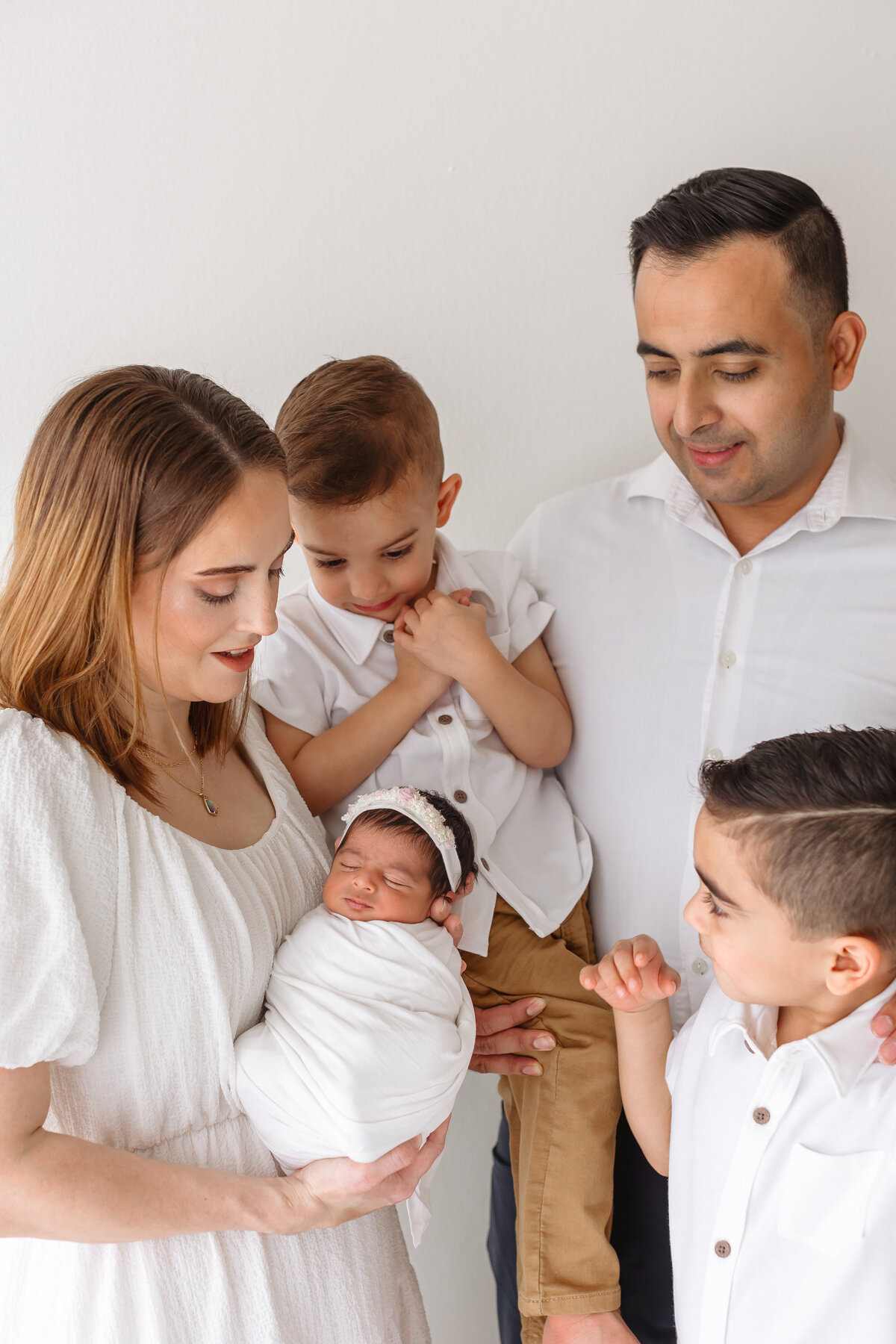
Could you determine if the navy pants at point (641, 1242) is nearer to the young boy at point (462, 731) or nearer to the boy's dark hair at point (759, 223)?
the young boy at point (462, 731)

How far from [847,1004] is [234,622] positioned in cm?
102

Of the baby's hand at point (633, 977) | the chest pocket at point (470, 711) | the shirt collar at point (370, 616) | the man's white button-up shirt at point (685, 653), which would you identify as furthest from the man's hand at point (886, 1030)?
the shirt collar at point (370, 616)

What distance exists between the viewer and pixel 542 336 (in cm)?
223

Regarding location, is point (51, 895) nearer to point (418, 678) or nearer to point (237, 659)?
point (237, 659)

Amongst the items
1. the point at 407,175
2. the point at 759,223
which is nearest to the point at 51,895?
the point at 759,223

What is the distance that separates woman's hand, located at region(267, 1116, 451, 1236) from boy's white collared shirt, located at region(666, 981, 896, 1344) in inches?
17.7

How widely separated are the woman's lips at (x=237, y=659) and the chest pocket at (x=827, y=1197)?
1.02m

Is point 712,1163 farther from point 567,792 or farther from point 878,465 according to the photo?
point 878,465

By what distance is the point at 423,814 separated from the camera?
166cm

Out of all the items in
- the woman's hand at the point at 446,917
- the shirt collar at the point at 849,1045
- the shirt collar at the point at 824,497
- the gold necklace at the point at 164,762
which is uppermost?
the shirt collar at the point at 824,497

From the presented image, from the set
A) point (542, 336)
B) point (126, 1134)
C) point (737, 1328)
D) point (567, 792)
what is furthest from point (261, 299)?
point (737, 1328)

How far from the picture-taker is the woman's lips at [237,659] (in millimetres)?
1489

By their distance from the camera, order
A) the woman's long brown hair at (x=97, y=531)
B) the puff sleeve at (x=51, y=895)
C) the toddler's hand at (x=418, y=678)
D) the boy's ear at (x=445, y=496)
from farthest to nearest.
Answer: the boy's ear at (x=445, y=496) < the toddler's hand at (x=418, y=678) < the woman's long brown hair at (x=97, y=531) < the puff sleeve at (x=51, y=895)

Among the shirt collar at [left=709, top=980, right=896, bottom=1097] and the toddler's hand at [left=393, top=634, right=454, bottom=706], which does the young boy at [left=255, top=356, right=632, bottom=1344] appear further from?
the shirt collar at [left=709, top=980, right=896, bottom=1097]
